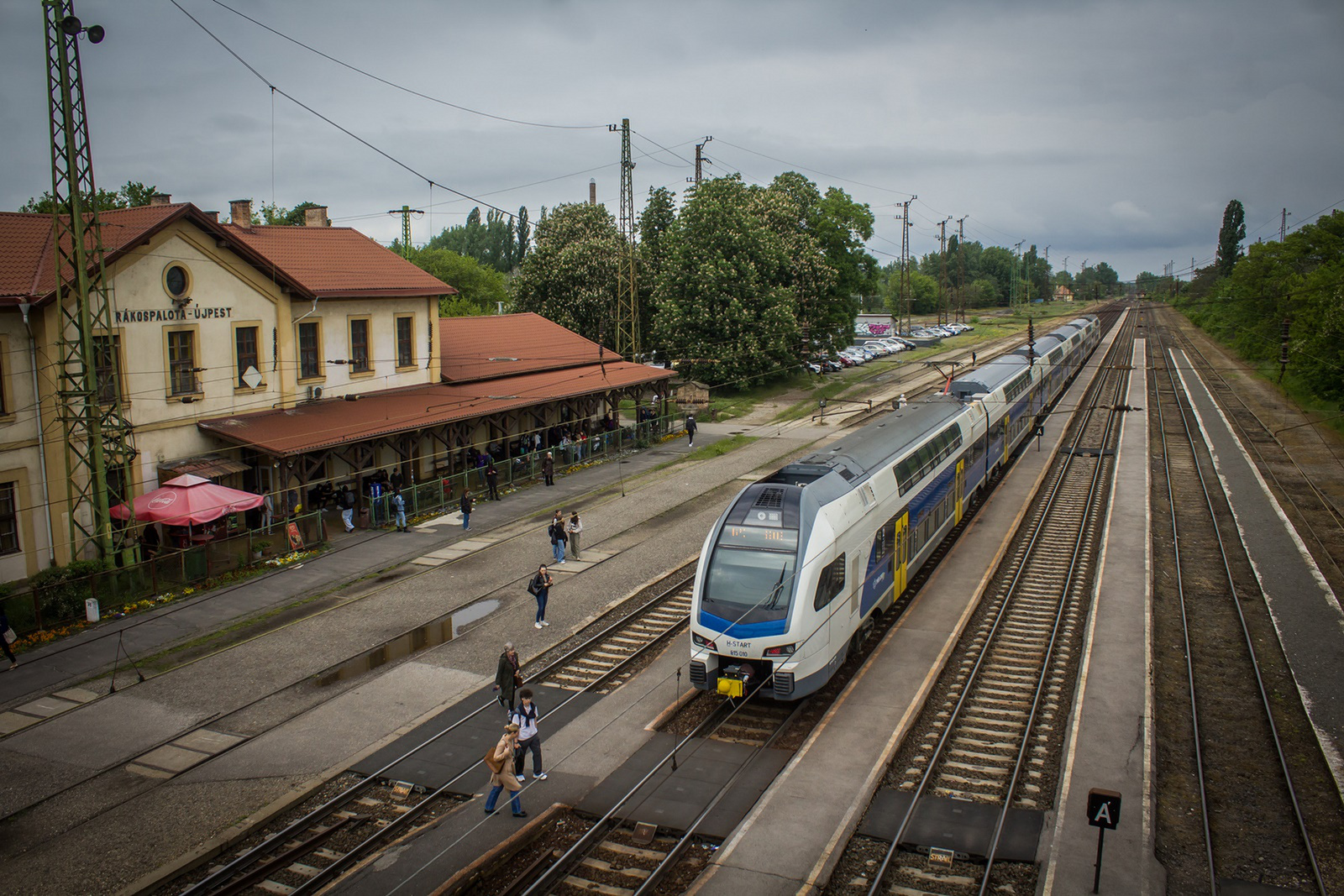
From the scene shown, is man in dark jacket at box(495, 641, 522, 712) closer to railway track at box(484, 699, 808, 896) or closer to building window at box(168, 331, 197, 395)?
railway track at box(484, 699, 808, 896)

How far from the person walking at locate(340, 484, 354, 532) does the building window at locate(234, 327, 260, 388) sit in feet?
13.5

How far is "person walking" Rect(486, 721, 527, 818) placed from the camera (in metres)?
11.4

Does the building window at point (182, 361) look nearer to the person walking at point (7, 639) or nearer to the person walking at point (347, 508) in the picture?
the person walking at point (347, 508)

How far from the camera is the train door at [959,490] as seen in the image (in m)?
24.3

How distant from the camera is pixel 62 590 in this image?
19.5 metres

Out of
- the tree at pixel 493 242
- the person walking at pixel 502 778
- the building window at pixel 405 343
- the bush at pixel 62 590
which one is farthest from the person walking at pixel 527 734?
the tree at pixel 493 242

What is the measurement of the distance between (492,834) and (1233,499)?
27.2 meters

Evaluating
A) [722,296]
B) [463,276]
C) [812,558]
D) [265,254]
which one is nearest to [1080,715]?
[812,558]

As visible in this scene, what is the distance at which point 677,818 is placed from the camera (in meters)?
11.5

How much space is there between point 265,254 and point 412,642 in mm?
17010

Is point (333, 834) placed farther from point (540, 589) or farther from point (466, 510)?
point (466, 510)

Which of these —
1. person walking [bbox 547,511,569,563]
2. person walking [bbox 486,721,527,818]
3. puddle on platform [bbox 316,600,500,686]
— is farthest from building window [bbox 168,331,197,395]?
person walking [bbox 486,721,527,818]

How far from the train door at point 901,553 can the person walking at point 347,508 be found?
16.0m

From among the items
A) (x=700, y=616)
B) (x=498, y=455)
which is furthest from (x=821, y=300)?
(x=700, y=616)
